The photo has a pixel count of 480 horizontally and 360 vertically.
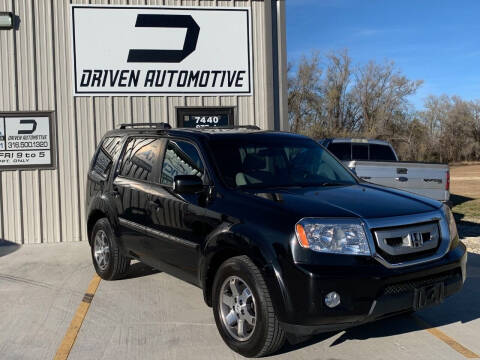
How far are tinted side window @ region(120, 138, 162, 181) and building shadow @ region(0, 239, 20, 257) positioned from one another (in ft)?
12.2

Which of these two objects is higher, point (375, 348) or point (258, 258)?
point (258, 258)

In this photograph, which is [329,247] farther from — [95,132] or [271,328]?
[95,132]

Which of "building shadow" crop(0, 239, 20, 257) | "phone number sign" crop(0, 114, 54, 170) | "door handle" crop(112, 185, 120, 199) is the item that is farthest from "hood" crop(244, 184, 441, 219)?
"phone number sign" crop(0, 114, 54, 170)

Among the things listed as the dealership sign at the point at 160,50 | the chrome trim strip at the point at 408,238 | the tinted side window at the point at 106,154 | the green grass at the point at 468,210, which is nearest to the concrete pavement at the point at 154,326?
the chrome trim strip at the point at 408,238

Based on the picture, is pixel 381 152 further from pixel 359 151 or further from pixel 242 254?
pixel 242 254

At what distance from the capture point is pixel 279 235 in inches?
140

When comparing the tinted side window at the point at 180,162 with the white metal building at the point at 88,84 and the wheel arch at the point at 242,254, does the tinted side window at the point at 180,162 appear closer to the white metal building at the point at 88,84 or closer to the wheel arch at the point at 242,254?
the wheel arch at the point at 242,254

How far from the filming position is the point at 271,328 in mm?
3605

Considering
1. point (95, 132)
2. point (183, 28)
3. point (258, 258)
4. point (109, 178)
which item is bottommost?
point (258, 258)

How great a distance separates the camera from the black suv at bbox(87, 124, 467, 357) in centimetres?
345

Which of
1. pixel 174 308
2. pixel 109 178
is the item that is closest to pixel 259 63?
pixel 109 178

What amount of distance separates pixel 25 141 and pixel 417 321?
725 cm

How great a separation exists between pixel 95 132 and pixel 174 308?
489cm

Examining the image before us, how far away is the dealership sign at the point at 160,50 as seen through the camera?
9000mm
